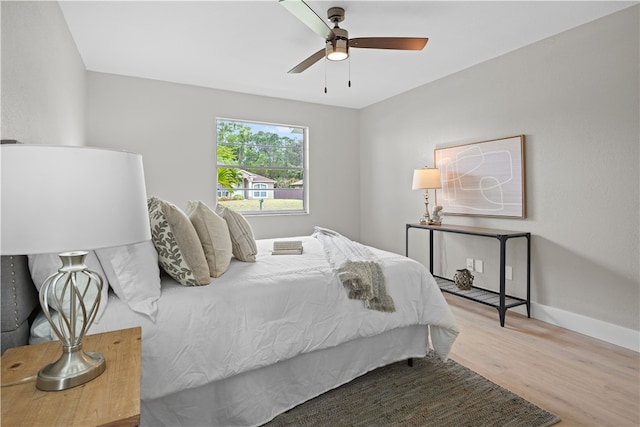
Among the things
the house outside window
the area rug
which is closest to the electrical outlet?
the area rug

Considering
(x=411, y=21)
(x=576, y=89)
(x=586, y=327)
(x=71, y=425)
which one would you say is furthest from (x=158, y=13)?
(x=586, y=327)

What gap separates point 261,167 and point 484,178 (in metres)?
2.82

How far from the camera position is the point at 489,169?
3566 millimetres

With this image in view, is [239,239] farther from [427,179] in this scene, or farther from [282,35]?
[427,179]

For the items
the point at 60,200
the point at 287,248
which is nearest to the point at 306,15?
the point at 287,248

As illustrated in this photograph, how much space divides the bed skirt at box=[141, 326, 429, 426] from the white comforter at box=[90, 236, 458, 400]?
0.10 meters

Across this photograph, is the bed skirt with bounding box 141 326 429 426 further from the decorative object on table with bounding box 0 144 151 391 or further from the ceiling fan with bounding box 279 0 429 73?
the ceiling fan with bounding box 279 0 429 73

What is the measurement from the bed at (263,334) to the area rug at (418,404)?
0.28 feet

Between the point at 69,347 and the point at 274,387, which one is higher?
the point at 69,347

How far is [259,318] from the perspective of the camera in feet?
5.67

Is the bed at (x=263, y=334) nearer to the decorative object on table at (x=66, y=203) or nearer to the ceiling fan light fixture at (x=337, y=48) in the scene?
the decorative object on table at (x=66, y=203)

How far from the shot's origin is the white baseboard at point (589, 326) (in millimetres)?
2621

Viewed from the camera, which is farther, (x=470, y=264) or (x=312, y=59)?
(x=470, y=264)

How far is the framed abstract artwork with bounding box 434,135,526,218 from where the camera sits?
334 cm
